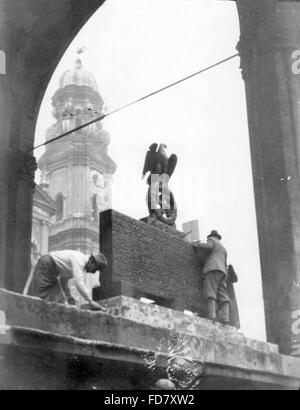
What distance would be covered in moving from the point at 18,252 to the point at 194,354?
7.38 meters

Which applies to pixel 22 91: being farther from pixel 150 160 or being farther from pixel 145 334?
pixel 145 334

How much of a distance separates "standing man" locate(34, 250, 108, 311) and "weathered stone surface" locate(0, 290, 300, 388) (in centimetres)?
46

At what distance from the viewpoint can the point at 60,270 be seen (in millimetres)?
7832

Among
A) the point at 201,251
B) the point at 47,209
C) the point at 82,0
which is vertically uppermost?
the point at 47,209

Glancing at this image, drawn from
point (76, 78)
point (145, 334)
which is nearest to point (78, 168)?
point (76, 78)

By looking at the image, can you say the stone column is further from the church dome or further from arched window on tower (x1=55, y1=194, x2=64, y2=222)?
arched window on tower (x1=55, y1=194, x2=64, y2=222)

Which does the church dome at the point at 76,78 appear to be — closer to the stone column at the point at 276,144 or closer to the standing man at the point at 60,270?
the stone column at the point at 276,144

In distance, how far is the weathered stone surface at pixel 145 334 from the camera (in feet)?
19.3

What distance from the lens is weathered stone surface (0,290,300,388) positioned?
19.3ft

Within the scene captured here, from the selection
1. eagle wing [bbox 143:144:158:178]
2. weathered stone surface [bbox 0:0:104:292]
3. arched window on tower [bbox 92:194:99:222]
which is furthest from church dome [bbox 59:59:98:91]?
eagle wing [bbox 143:144:158:178]
